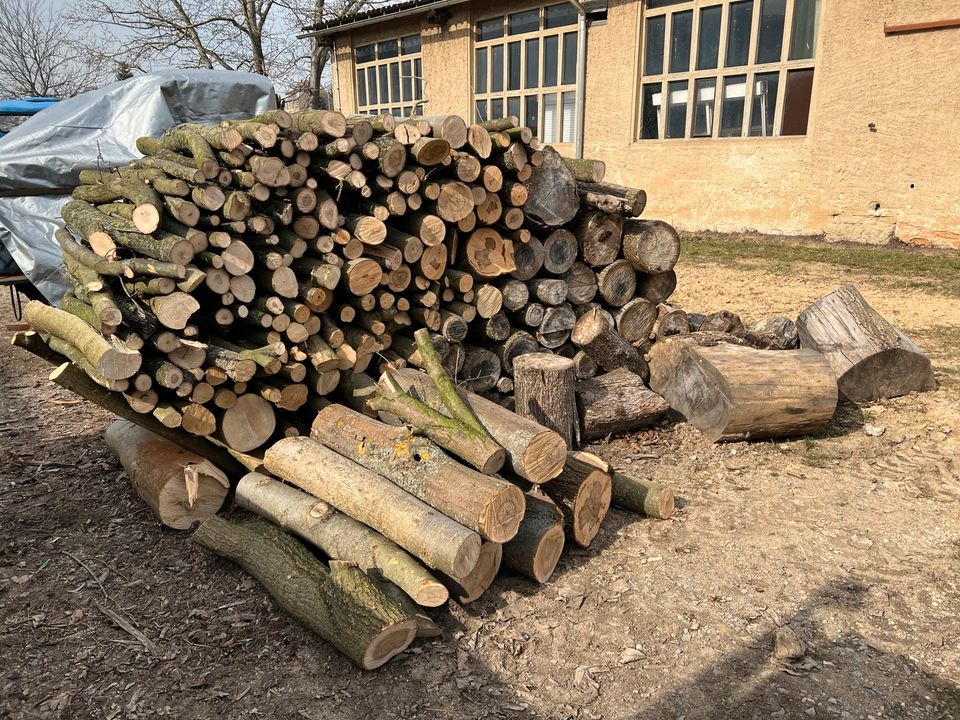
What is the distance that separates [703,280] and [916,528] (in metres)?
6.50

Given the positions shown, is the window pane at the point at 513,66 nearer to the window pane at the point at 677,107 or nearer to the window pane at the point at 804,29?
the window pane at the point at 677,107

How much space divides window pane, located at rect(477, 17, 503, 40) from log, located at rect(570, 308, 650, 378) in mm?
12684

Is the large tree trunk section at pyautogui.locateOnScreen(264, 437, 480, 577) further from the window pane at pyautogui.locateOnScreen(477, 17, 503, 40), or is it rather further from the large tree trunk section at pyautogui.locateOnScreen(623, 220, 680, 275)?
the window pane at pyautogui.locateOnScreen(477, 17, 503, 40)

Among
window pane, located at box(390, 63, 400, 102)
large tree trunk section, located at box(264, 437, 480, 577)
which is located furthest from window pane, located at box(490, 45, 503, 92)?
large tree trunk section, located at box(264, 437, 480, 577)

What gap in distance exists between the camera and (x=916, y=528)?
13.5 feet

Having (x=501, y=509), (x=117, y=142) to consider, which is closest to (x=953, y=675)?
(x=501, y=509)

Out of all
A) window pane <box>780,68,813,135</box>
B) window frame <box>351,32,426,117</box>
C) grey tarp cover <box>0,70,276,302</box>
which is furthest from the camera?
window frame <box>351,32,426,117</box>

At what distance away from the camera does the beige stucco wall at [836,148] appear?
36.9 ft

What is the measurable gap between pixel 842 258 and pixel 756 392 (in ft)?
25.6

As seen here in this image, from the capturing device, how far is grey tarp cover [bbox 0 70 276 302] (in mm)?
6305

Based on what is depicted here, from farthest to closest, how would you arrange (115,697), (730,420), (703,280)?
(703,280)
(730,420)
(115,697)

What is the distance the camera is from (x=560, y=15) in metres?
15.1

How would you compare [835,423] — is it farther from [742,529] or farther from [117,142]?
[117,142]

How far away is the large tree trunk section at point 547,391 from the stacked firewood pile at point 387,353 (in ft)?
0.07
